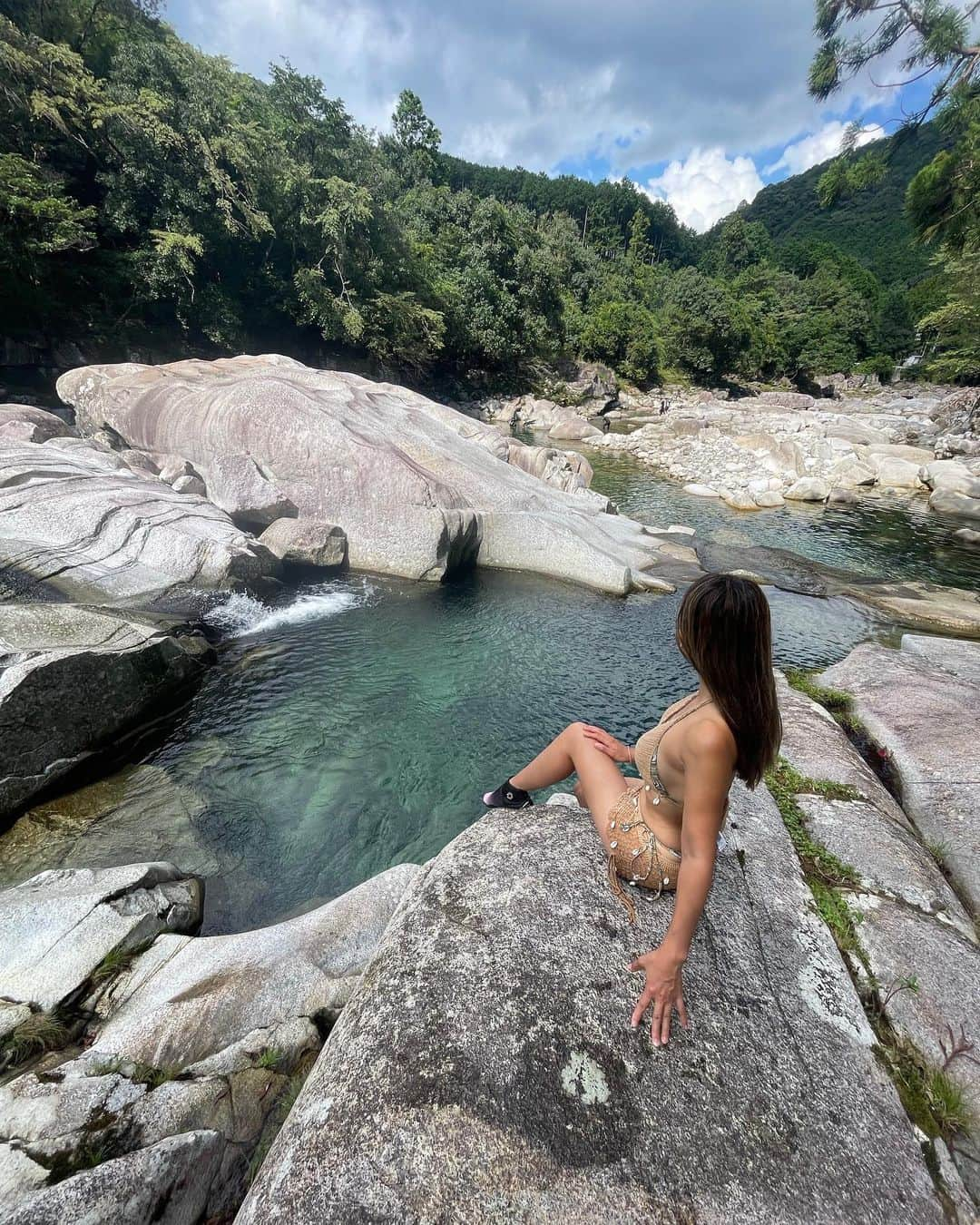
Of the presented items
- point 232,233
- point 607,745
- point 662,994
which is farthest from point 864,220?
point 662,994

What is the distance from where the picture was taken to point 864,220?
339 feet

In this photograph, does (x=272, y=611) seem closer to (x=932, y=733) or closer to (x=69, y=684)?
(x=69, y=684)

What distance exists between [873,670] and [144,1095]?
831cm

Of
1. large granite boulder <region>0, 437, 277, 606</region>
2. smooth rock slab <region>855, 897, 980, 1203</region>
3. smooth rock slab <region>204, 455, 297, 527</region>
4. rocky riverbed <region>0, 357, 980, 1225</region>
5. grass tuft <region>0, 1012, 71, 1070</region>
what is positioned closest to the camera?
rocky riverbed <region>0, 357, 980, 1225</region>

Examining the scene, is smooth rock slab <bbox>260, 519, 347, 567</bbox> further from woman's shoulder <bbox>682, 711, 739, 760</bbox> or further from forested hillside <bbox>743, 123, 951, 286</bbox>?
forested hillside <bbox>743, 123, 951, 286</bbox>

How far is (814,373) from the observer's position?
6669cm

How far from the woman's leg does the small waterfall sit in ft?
24.4

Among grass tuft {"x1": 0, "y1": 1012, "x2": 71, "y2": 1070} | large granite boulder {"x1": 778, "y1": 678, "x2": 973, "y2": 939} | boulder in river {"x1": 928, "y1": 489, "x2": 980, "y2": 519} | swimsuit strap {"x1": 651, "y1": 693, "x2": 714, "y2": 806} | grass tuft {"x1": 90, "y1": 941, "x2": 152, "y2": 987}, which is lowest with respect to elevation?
grass tuft {"x1": 90, "y1": 941, "x2": 152, "y2": 987}

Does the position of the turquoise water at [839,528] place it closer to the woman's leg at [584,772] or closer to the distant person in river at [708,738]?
the woman's leg at [584,772]

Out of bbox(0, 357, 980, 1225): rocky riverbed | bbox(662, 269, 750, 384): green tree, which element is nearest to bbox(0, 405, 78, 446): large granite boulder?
bbox(0, 357, 980, 1225): rocky riverbed

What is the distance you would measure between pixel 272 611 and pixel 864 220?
135054 mm

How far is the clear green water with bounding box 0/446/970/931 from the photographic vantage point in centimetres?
588

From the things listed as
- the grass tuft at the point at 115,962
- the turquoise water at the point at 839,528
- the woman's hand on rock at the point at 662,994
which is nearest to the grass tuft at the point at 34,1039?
the grass tuft at the point at 115,962

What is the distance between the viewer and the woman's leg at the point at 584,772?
3.52 meters
